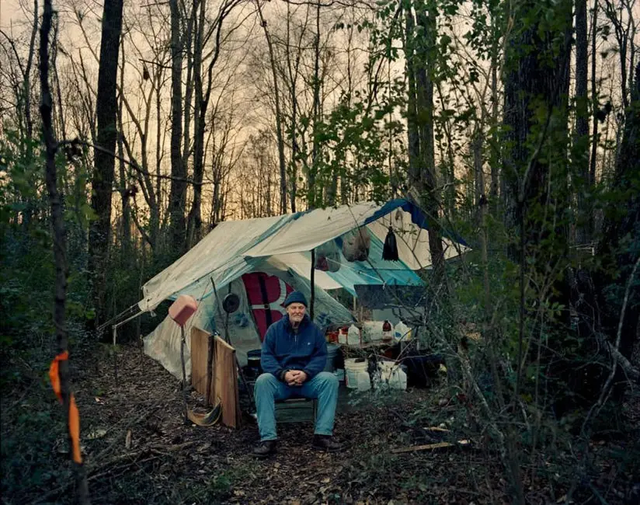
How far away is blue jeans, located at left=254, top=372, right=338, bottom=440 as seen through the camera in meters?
5.12

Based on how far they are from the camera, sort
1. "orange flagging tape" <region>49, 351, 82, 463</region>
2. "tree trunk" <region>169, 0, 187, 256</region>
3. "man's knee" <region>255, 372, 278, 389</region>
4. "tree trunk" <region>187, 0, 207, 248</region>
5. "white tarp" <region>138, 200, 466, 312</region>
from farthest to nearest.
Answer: "tree trunk" <region>187, 0, 207, 248</region> < "tree trunk" <region>169, 0, 187, 256</region> < "white tarp" <region>138, 200, 466, 312</region> < "man's knee" <region>255, 372, 278, 389</region> < "orange flagging tape" <region>49, 351, 82, 463</region>

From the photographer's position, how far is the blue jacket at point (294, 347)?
18.1 feet

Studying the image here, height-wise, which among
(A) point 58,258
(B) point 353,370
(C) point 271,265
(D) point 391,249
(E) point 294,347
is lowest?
(B) point 353,370

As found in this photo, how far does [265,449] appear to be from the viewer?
4.98m

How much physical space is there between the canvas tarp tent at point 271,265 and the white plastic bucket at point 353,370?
1004 mm

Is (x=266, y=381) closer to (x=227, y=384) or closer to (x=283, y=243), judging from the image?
(x=227, y=384)

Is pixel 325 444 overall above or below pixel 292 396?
below

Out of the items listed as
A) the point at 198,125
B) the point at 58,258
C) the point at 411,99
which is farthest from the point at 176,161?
the point at 58,258

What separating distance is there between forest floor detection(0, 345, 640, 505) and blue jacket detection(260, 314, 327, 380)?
66 cm

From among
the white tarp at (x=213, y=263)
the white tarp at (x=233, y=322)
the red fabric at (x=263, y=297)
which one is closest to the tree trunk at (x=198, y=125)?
the white tarp at (x=213, y=263)

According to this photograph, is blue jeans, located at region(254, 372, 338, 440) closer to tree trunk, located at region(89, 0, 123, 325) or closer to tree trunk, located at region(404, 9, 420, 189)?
tree trunk, located at region(404, 9, 420, 189)

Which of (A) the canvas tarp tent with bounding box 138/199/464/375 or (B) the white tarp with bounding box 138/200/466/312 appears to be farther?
(A) the canvas tarp tent with bounding box 138/199/464/375

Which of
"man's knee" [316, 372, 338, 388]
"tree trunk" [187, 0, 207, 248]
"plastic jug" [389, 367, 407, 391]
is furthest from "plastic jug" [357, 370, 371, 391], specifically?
"tree trunk" [187, 0, 207, 248]

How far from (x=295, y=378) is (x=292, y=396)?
0.21 m
